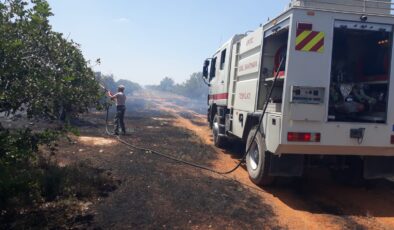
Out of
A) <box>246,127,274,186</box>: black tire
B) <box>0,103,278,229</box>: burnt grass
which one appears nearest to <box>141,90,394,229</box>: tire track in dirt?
<box>246,127,274,186</box>: black tire

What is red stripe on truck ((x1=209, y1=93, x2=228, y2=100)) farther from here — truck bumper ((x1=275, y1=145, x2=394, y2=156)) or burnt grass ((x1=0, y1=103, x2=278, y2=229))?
truck bumper ((x1=275, y1=145, x2=394, y2=156))

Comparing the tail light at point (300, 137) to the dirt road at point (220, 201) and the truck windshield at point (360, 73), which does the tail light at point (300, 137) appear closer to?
the truck windshield at point (360, 73)

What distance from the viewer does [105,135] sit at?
1300cm

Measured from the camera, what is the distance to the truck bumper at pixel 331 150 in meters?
6.07

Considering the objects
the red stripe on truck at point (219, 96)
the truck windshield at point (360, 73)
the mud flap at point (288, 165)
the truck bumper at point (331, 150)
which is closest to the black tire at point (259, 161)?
the mud flap at point (288, 165)

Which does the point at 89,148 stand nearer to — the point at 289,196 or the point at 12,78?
the point at 12,78

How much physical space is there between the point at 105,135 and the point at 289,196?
26.7 ft

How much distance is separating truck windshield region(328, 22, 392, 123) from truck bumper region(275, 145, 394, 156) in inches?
20.4

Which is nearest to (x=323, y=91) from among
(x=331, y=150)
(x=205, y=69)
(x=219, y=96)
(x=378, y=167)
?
(x=331, y=150)

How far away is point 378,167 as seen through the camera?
6.71 metres

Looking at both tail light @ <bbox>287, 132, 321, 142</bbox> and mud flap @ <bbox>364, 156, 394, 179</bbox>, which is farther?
mud flap @ <bbox>364, 156, 394, 179</bbox>

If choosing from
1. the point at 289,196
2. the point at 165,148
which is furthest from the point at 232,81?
the point at 289,196

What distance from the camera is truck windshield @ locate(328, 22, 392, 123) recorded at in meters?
6.41

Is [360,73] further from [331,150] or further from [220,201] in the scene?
[220,201]
